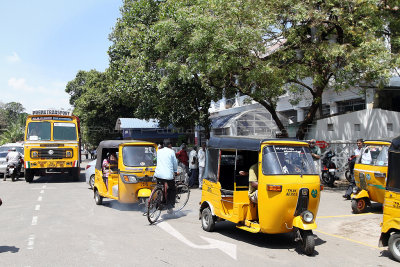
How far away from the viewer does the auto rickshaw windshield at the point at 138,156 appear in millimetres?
10648

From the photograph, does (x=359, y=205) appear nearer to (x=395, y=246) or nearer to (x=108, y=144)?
(x=395, y=246)

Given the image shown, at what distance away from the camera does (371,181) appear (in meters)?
10.2

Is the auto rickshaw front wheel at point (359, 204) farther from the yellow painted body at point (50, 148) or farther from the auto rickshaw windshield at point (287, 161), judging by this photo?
the yellow painted body at point (50, 148)

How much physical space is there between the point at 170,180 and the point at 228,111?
21517 millimetres

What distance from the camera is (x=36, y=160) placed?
60.8ft

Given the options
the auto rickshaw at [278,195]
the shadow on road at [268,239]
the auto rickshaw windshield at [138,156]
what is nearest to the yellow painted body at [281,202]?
the auto rickshaw at [278,195]

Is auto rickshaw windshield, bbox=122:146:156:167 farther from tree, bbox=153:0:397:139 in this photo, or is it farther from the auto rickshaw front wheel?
the auto rickshaw front wheel

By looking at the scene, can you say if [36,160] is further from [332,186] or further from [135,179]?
[332,186]

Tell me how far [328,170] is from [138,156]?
29.3ft

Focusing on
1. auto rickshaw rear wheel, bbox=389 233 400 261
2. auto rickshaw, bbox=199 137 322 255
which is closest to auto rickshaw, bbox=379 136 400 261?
auto rickshaw rear wheel, bbox=389 233 400 261

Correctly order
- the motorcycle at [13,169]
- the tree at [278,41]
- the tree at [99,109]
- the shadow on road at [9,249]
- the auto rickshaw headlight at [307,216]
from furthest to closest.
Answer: the tree at [99,109]
the motorcycle at [13,169]
the tree at [278,41]
the shadow on road at [9,249]
the auto rickshaw headlight at [307,216]

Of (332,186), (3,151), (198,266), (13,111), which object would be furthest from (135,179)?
(13,111)

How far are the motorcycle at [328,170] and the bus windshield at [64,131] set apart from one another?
1214cm

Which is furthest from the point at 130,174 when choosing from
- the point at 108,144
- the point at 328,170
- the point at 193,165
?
the point at 328,170
